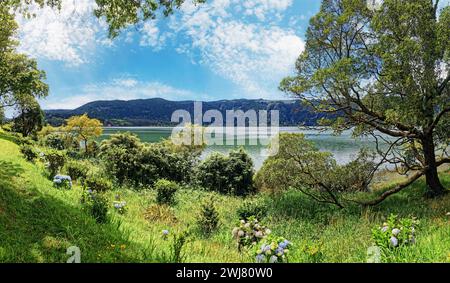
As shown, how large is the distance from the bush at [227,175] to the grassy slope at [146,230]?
1022 centimetres

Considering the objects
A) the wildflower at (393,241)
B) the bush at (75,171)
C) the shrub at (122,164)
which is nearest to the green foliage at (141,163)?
the shrub at (122,164)

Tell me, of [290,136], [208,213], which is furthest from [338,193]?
[208,213]

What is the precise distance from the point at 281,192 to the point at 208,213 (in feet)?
22.8

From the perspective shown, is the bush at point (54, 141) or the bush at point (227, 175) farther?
the bush at point (54, 141)

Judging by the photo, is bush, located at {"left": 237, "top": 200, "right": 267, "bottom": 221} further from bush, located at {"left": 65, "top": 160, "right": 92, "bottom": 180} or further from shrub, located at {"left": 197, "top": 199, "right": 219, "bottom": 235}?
bush, located at {"left": 65, "top": 160, "right": 92, "bottom": 180}

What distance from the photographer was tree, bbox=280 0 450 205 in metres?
13.8

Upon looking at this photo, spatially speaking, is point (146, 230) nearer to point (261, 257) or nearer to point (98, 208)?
point (98, 208)

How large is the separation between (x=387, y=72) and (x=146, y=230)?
34.5ft

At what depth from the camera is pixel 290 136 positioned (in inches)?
736

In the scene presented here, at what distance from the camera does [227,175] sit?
90.0ft

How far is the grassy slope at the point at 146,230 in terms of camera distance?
23.0 feet

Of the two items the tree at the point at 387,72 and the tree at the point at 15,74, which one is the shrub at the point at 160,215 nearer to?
the tree at the point at 387,72

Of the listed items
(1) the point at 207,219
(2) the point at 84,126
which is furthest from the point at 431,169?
(2) the point at 84,126
